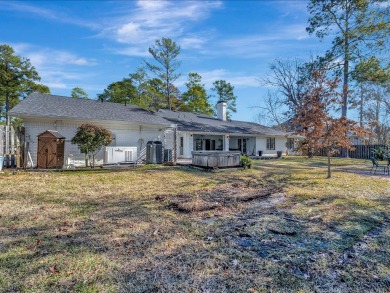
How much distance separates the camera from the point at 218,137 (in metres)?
24.2

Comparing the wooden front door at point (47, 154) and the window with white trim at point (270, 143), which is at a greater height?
the window with white trim at point (270, 143)

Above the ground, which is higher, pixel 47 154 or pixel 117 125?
pixel 117 125

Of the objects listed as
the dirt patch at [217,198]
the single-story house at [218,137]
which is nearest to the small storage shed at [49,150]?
the dirt patch at [217,198]

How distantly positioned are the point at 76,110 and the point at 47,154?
3.70 m

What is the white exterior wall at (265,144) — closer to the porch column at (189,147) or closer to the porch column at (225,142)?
the porch column at (225,142)

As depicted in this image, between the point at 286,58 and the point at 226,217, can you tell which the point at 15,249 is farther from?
the point at 286,58

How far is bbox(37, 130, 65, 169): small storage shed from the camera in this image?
1170 centimetres

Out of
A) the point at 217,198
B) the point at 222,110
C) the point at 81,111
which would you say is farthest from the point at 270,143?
the point at 217,198

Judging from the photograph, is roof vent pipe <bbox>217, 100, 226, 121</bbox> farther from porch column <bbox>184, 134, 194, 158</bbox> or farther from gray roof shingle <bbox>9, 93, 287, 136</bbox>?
porch column <bbox>184, 134, 194, 158</bbox>

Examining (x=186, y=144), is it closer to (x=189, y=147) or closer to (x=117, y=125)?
(x=189, y=147)

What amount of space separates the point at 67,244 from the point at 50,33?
1382 centimetres

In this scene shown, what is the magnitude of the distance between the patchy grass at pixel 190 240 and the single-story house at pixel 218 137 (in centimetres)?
1308

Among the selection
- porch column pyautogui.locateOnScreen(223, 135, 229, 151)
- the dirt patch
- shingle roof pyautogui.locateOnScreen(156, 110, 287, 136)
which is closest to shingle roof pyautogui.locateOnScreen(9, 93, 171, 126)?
shingle roof pyautogui.locateOnScreen(156, 110, 287, 136)

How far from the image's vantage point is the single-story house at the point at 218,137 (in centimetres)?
2083
